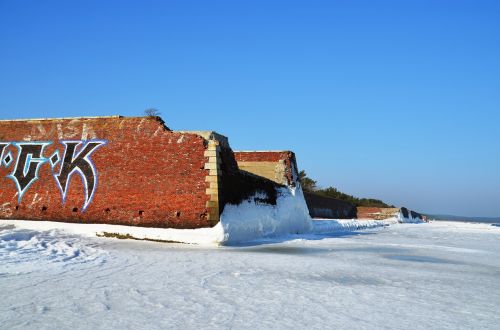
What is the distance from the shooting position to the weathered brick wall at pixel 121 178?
12367 millimetres

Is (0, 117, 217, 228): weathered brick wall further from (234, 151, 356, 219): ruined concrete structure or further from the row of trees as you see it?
the row of trees

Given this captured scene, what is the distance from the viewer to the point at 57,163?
550 inches

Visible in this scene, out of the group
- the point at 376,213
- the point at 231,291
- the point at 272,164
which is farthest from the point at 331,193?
the point at 231,291

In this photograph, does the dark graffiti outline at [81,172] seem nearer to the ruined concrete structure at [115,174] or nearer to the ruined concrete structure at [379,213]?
the ruined concrete structure at [115,174]

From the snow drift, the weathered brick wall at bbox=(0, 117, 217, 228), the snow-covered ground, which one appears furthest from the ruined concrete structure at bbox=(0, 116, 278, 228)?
the snow-covered ground

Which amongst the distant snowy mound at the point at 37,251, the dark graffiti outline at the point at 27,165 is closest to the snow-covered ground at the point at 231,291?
the distant snowy mound at the point at 37,251

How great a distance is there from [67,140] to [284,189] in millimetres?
Answer: 8517

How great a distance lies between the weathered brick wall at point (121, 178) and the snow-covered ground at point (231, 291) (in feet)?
12.0

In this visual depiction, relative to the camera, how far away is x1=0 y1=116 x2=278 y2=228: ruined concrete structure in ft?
40.4

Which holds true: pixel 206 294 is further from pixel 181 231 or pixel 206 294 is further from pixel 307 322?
pixel 181 231

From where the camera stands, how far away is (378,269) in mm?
7555

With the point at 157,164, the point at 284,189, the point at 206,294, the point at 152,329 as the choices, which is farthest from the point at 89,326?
the point at 284,189

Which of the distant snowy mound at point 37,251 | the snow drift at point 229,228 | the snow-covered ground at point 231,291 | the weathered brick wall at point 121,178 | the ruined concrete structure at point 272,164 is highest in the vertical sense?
the ruined concrete structure at point 272,164

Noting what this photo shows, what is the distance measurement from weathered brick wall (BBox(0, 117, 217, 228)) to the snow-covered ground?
367 cm
